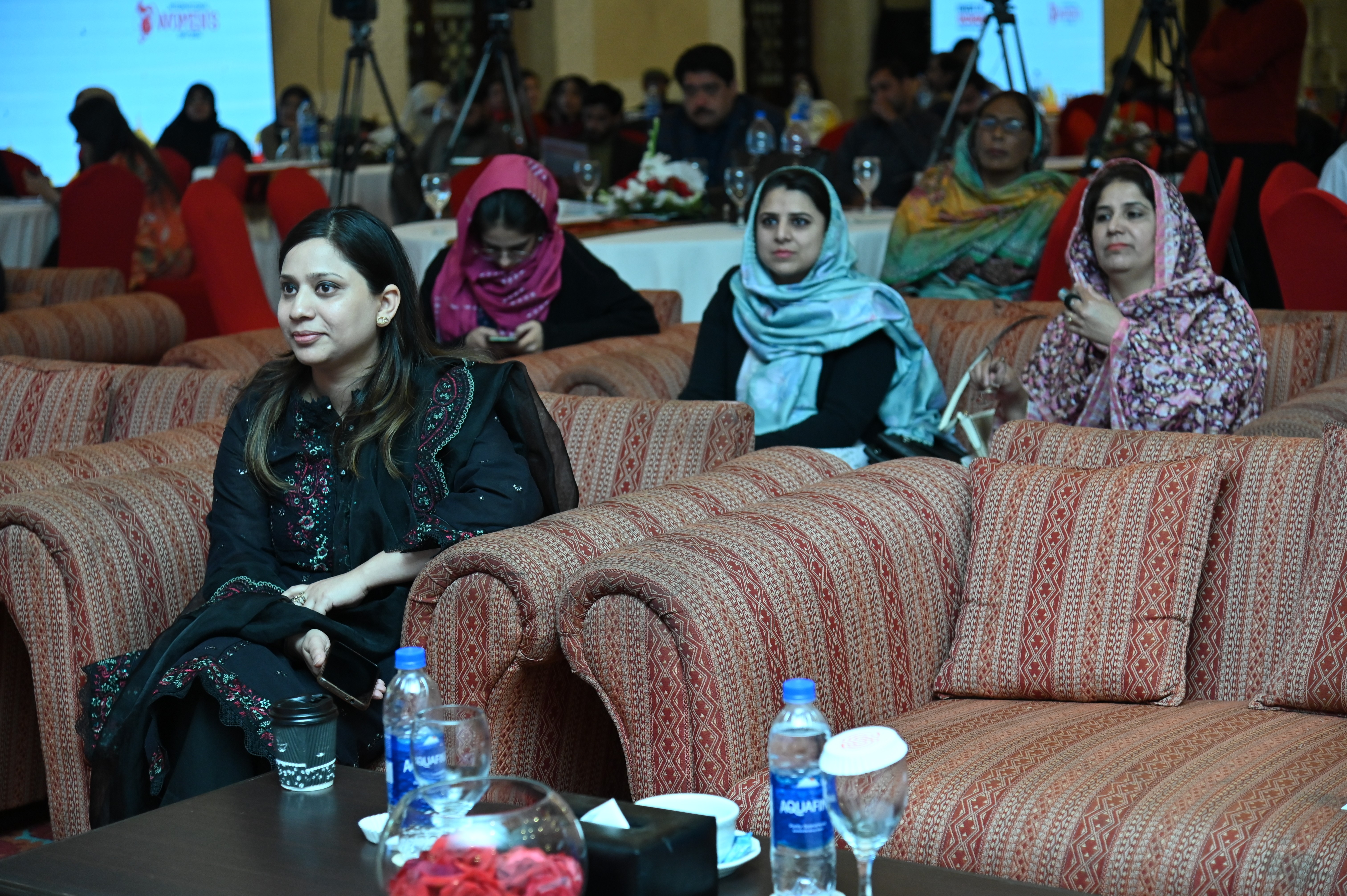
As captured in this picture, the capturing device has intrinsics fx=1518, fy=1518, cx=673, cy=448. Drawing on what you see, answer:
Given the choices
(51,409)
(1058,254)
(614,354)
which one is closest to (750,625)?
(614,354)

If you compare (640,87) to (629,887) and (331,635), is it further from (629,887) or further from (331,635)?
(629,887)

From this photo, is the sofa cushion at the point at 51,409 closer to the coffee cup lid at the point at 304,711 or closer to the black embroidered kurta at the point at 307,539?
the black embroidered kurta at the point at 307,539

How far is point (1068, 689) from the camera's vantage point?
221 cm

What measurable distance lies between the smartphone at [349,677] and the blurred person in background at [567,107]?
7.88 metres

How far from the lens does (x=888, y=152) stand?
639 cm

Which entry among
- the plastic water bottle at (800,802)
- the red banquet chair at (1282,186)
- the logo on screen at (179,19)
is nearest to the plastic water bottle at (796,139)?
the red banquet chair at (1282,186)

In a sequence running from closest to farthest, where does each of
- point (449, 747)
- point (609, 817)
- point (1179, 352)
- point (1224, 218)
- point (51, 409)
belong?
→ point (609, 817) → point (449, 747) → point (1179, 352) → point (51, 409) → point (1224, 218)

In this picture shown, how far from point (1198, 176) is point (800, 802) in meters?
4.19

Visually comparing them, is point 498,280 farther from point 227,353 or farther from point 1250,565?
point 1250,565

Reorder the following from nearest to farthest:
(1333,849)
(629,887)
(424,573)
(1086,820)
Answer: (629,887)
(1333,849)
(1086,820)
(424,573)

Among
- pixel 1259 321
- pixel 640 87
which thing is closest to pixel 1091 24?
pixel 640 87

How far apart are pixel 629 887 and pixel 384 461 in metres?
1.17

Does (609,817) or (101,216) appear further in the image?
(101,216)

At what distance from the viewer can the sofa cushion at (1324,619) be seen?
207 centimetres
